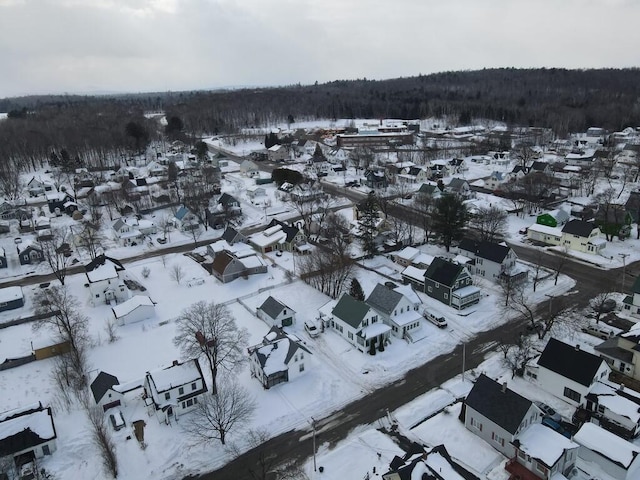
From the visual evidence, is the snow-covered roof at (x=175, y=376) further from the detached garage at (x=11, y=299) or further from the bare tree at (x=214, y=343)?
the detached garage at (x=11, y=299)

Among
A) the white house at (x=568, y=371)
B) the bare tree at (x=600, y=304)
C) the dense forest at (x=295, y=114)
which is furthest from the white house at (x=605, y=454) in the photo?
the dense forest at (x=295, y=114)

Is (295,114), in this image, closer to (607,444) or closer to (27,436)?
(27,436)

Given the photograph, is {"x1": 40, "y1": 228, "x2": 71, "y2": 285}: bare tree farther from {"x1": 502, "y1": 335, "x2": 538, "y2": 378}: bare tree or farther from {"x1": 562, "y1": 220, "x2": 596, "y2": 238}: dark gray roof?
{"x1": 562, "y1": 220, "x2": 596, "y2": 238}: dark gray roof

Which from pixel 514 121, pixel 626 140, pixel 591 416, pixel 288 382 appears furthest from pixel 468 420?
pixel 514 121

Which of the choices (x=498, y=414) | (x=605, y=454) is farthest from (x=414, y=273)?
(x=605, y=454)

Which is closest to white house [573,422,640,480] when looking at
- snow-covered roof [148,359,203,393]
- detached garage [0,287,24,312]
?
snow-covered roof [148,359,203,393]
